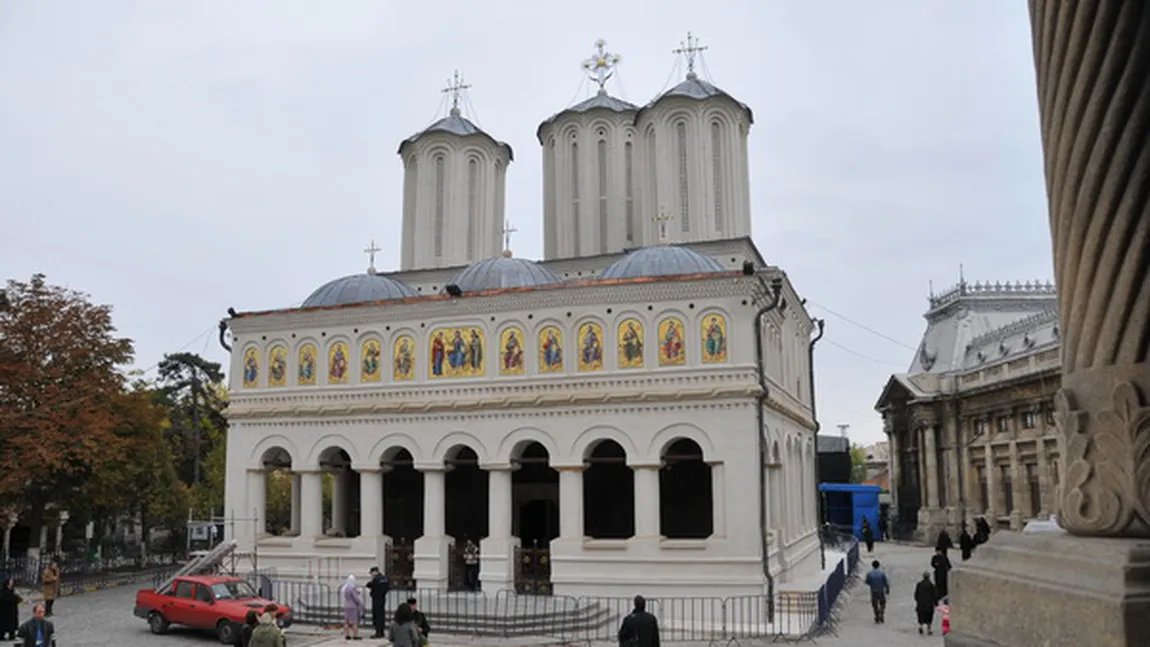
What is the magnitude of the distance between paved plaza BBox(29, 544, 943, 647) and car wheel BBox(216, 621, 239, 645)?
0.69 feet

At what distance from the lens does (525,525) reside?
84.9 feet

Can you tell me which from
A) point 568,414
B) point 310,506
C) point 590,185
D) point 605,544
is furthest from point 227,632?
point 590,185

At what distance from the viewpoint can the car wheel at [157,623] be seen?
18.8m

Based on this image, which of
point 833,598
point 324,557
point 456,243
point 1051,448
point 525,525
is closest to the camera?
point 833,598

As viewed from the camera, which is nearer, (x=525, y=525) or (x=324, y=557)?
(x=324, y=557)

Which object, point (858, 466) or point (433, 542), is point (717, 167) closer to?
point (433, 542)

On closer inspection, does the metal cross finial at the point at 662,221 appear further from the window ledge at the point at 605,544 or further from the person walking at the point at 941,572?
the person walking at the point at 941,572

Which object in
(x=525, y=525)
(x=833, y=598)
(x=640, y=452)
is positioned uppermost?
(x=640, y=452)

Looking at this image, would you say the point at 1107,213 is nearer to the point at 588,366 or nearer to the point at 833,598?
the point at 588,366

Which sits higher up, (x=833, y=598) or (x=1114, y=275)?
(x=1114, y=275)

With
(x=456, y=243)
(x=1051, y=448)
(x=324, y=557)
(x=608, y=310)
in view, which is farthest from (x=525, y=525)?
(x=1051, y=448)

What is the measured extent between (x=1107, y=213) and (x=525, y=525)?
23.8 metres

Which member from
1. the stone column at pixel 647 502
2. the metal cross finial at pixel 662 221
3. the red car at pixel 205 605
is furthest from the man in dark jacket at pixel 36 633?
the metal cross finial at pixel 662 221

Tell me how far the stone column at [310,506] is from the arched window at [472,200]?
11.7 meters
